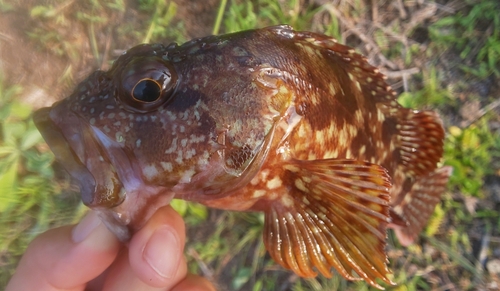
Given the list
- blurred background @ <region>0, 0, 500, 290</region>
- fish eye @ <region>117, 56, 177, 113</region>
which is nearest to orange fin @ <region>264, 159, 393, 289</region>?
fish eye @ <region>117, 56, 177, 113</region>

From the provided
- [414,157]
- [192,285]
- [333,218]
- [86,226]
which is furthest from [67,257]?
[414,157]

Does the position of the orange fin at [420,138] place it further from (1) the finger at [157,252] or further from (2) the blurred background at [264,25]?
(1) the finger at [157,252]

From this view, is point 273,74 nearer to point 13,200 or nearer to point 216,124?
point 216,124

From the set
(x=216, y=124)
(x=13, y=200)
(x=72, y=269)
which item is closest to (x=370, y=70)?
(x=216, y=124)

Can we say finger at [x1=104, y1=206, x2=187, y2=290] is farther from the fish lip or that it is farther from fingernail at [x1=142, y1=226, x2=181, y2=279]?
the fish lip

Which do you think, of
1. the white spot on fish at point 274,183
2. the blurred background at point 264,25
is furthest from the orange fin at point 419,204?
the white spot on fish at point 274,183

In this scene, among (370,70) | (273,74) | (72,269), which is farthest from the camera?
(370,70)
